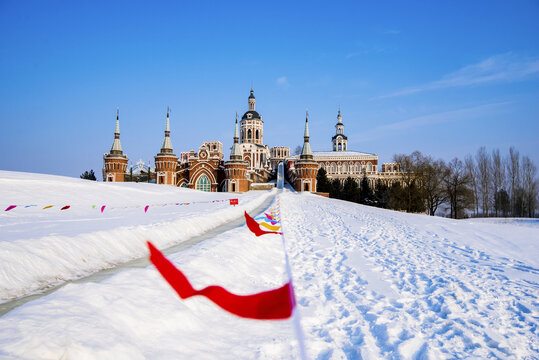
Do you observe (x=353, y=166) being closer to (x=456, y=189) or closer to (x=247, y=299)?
(x=456, y=189)

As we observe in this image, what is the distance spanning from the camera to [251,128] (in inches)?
3937

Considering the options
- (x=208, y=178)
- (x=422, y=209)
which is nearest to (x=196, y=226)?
(x=422, y=209)

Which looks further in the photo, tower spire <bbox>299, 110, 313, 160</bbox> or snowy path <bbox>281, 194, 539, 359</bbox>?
tower spire <bbox>299, 110, 313, 160</bbox>

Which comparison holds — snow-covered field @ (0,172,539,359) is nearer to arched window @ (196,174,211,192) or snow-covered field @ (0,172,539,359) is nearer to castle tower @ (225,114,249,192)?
castle tower @ (225,114,249,192)

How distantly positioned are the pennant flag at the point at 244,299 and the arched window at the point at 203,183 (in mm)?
58965

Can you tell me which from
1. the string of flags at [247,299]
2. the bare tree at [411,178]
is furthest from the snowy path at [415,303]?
the bare tree at [411,178]

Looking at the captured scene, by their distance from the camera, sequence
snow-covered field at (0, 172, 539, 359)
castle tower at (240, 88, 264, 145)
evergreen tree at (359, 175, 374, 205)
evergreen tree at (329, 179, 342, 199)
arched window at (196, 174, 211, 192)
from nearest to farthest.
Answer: snow-covered field at (0, 172, 539, 359) → arched window at (196, 174, 211, 192) → evergreen tree at (359, 175, 374, 205) → evergreen tree at (329, 179, 342, 199) → castle tower at (240, 88, 264, 145)

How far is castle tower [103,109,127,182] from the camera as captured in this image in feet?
197

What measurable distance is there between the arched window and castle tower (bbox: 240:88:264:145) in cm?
3704

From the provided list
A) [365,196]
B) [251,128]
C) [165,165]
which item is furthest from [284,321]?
[251,128]

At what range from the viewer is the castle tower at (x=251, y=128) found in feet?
327

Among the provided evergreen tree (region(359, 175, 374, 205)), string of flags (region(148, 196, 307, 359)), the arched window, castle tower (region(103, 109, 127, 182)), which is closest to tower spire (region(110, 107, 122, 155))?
castle tower (region(103, 109, 127, 182))

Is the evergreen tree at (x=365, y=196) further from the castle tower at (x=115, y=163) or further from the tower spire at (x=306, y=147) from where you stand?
the castle tower at (x=115, y=163)

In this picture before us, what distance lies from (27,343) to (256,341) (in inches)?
86.4
